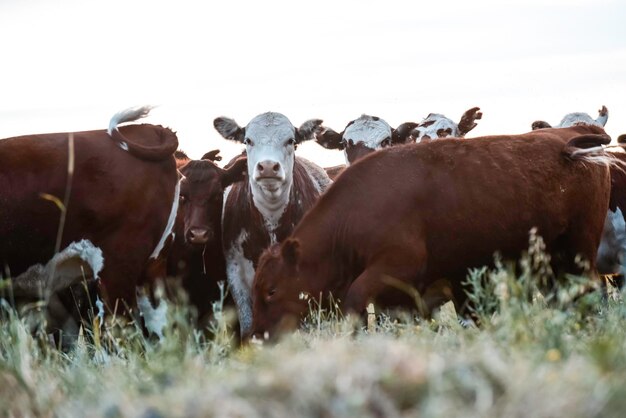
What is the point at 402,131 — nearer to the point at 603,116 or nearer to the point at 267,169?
the point at 267,169

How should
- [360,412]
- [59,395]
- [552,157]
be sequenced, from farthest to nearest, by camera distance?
[552,157], [59,395], [360,412]

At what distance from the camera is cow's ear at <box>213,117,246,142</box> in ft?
35.1

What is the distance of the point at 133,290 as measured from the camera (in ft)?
27.5

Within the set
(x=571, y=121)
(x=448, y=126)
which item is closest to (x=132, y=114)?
(x=448, y=126)

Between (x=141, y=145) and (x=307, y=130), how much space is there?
2437 mm

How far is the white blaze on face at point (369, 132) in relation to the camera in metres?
12.6

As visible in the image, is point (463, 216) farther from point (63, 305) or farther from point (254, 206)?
point (63, 305)

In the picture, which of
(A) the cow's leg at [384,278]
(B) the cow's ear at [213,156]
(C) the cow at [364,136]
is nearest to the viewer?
(A) the cow's leg at [384,278]

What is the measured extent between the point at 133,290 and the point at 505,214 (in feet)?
9.82

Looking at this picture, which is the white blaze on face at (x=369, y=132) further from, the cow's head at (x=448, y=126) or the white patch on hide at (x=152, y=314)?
the white patch on hide at (x=152, y=314)

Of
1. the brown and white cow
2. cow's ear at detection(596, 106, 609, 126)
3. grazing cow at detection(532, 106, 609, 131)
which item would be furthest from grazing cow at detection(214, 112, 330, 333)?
cow's ear at detection(596, 106, 609, 126)

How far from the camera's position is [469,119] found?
15.5 metres

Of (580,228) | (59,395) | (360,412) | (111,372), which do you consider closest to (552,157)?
(580,228)

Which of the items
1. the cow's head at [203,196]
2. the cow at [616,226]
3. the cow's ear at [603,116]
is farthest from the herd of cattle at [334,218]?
the cow's ear at [603,116]
